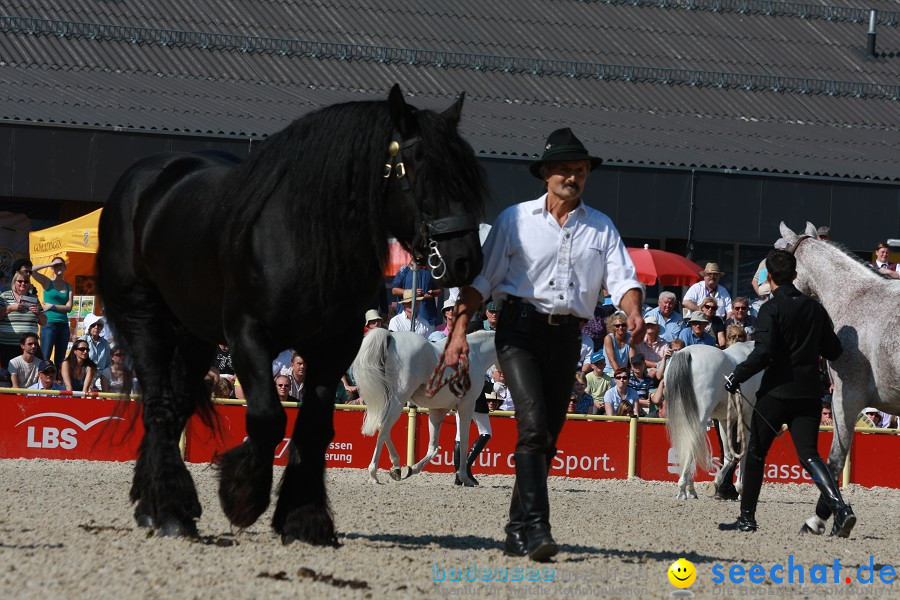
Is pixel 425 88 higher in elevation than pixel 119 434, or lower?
higher

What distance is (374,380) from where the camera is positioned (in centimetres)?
1365

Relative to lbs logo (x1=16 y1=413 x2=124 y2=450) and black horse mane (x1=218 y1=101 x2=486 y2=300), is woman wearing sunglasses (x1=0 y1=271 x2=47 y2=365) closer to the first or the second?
lbs logo (x1=16 y1=413 x2=124 y2=450)

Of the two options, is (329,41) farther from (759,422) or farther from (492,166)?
(759,422)

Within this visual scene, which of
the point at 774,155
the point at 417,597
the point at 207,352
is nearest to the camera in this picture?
the point at 417,597

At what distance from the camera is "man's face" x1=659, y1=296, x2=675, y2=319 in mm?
17344

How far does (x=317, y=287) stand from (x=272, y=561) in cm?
135

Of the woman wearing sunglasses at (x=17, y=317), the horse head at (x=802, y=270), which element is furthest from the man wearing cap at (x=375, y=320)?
the horse head at (x=802, y=270)

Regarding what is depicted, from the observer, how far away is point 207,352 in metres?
7.83

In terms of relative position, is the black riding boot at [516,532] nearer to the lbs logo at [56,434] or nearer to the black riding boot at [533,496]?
the black riding boot at [533,496]

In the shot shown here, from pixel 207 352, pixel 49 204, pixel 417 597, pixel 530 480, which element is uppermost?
pixel 49 204

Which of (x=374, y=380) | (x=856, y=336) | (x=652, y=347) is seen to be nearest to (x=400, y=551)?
(x=856, y=336)

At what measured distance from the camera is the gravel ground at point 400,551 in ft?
18.0

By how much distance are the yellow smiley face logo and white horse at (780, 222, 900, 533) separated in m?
4.04

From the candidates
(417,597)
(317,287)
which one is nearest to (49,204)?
(317,287)
